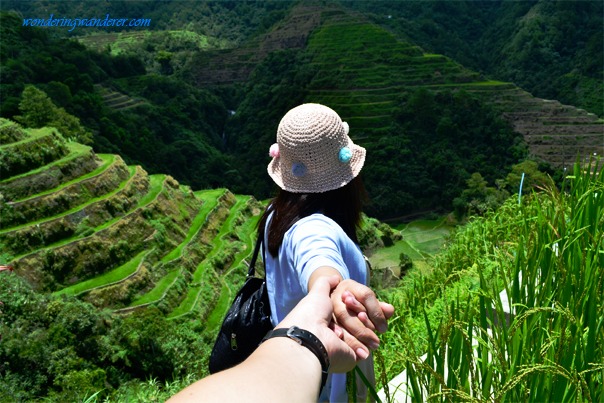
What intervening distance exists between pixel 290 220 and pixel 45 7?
80009mm

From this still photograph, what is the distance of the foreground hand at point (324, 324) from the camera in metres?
0.83

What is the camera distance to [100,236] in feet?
51.1

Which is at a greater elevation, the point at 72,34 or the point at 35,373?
the point at 35,373

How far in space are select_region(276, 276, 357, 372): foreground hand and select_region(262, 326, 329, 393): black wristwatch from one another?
0.02 m

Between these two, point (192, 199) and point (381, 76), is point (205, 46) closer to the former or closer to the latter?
point (381, 76)

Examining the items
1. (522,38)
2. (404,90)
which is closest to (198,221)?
(404,90)

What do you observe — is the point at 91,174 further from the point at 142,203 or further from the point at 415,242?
the point at 415,242

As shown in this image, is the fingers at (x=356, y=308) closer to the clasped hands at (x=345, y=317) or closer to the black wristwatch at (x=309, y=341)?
the clasped hands at (x=345, y=317)

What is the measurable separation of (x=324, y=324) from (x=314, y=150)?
1.94 ft

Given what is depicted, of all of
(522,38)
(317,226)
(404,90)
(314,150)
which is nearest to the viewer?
(317,226)

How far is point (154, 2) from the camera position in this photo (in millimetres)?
90000

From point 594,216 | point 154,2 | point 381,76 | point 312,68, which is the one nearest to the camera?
point 594,216

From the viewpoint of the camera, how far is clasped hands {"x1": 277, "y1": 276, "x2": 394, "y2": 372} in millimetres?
854

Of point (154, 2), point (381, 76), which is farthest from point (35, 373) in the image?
point (154, 2)
